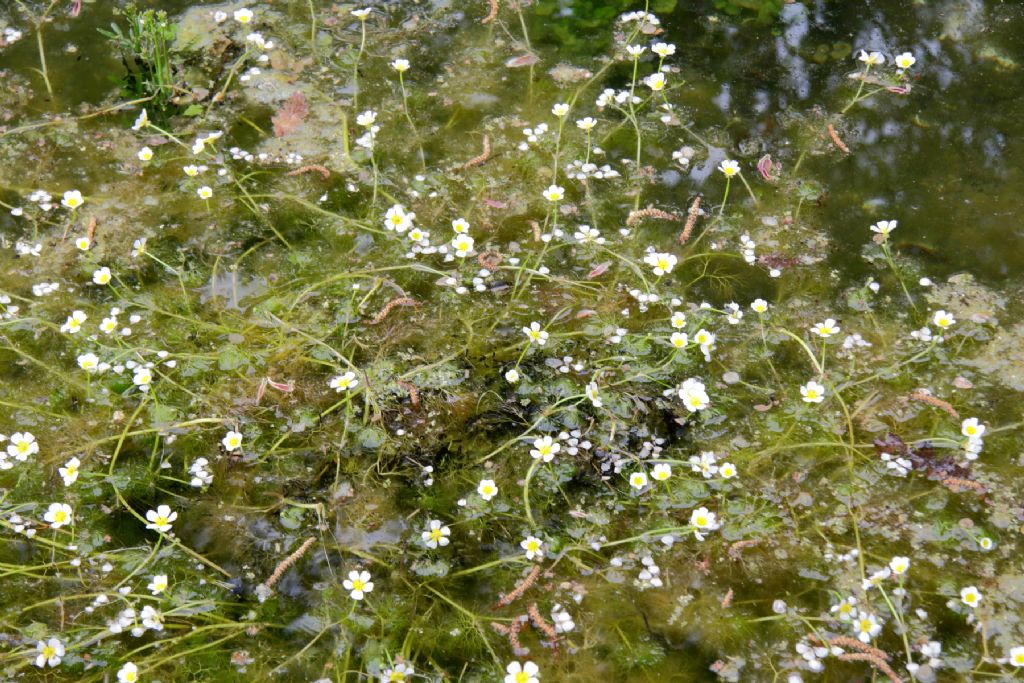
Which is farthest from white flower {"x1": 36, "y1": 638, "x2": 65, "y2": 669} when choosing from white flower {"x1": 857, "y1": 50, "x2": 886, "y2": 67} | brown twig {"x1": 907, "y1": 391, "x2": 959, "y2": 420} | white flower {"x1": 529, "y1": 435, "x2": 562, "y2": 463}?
white flower {"x1": 857, "y1": 50, "x2": 886, "y2": 67}

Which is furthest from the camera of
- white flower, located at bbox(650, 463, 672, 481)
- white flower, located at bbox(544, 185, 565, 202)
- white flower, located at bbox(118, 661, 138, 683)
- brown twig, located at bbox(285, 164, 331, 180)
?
brown twig, located at bbox(285, 164, 331, 180)

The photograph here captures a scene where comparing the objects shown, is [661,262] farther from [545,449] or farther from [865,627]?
[865,627]

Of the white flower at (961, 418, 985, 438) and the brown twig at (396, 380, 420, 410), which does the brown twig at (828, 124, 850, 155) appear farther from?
the brown twig at (396, 380, 420, 410)

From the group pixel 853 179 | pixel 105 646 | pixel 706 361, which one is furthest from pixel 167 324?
pixel 853 179

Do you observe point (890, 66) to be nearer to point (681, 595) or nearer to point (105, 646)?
point (681, 595)

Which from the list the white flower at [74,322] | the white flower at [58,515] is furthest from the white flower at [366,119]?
the white flower at [58,515]

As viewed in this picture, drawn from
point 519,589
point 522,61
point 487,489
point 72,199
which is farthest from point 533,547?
point 522,61

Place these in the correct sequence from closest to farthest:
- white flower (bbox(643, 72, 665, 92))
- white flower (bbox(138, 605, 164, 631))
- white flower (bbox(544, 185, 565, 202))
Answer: white flower (bbox(138, 605, 164, 631)), white flower (bbox(544, 185, 565, 202)), white flower (bbox(643, 72, 665, 92))
